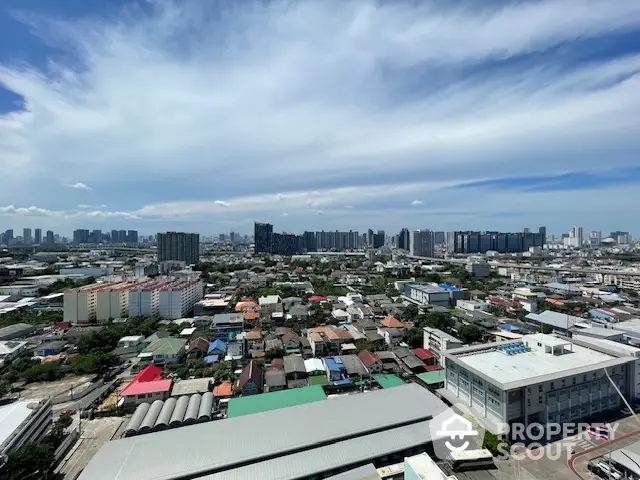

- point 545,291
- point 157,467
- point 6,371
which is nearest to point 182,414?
point 157,467

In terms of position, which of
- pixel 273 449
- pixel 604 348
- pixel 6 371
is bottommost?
pixel 6 371

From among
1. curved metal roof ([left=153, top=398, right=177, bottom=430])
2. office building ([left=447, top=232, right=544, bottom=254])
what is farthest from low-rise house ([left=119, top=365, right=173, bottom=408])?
office building ([left=447, top=232, right=544, bottom=254])

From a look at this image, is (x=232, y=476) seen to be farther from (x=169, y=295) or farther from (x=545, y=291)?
(x=545, y=291)

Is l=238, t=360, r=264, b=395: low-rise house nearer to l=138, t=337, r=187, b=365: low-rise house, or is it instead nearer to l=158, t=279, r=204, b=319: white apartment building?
l=138, t=337, r=187, b=365: low-rise house

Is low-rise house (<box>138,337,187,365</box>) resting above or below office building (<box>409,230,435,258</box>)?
below

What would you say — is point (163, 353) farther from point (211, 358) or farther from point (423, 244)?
point (423, 244)

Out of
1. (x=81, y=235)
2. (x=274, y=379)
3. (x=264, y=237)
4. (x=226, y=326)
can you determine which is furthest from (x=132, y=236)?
(x=274, y=379)
